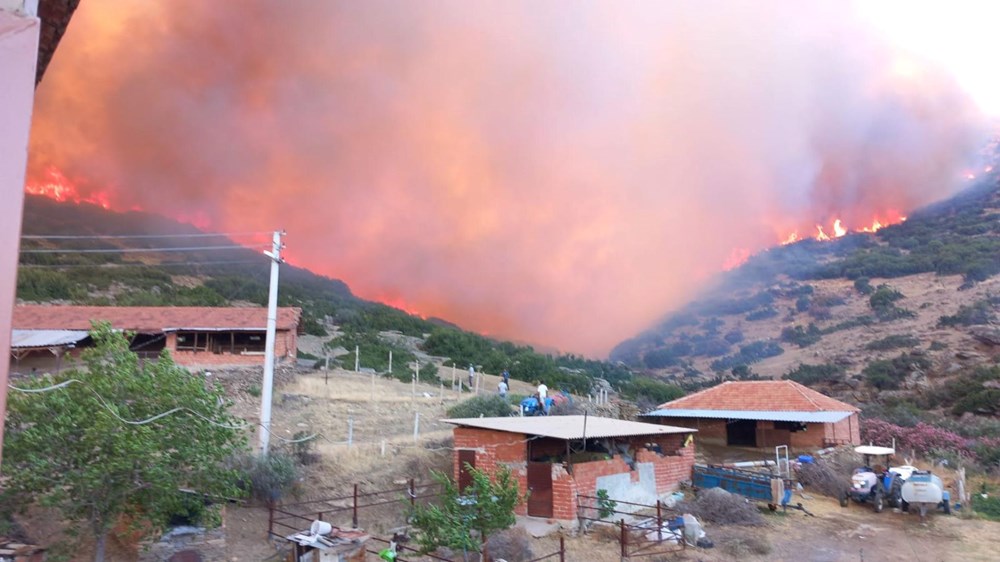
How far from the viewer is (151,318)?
33.7 metres

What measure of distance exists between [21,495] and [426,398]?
21.7m

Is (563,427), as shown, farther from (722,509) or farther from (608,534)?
(722,509)

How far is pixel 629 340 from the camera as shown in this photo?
291 feet

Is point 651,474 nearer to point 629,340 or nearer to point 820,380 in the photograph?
point 820,380

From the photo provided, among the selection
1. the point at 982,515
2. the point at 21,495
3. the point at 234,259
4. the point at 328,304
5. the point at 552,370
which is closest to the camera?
the point at 21,495

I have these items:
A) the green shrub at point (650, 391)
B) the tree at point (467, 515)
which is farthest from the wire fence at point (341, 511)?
the green shrub at point (650, 391)

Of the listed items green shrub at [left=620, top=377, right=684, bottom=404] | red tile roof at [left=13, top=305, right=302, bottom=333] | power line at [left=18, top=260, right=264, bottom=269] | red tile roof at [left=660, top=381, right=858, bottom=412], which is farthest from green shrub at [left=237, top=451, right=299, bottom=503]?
power line at [left=18, top=260, right=264, bottom=269]

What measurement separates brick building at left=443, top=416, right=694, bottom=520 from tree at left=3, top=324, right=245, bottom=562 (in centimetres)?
691

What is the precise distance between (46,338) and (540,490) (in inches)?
996

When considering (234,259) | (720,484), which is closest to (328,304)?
(234,259)

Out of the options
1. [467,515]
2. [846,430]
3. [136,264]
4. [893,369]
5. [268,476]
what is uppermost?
[136,264]

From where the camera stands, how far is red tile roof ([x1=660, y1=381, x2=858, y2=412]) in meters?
30.8

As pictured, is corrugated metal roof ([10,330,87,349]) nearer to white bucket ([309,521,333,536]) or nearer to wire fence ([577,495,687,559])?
white bucket ([309,521,333,536])

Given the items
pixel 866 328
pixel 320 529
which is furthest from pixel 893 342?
pixel 320 529
